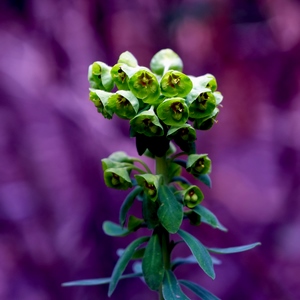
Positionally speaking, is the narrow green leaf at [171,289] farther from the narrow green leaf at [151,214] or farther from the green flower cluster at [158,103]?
the green flower cluster at [158,103]

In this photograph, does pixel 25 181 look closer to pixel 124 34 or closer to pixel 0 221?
pixel 0 221

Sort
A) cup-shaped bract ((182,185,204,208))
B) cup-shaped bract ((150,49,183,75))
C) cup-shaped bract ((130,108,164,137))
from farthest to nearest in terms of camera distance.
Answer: cup-shaped bract ((150,49,183,75)) → cup-shaped bract ((182,185,204,208)) → cup-shaped bract ((130,108,164,137))

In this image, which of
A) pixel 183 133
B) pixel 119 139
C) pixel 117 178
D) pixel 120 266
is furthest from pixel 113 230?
pixel 119 139

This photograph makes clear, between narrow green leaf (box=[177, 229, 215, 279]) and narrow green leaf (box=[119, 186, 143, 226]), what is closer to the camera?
narrow green leaf (box=[177, 229, 215, 279])

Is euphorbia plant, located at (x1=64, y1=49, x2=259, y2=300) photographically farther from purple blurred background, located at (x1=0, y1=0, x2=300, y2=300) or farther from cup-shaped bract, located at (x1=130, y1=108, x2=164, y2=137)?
purple blurred background, located at (x1=0, y1=0, x2=300, y2=300)

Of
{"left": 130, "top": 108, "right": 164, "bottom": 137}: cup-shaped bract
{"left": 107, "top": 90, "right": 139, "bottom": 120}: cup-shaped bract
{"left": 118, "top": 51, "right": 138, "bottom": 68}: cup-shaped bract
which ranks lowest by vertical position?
{"left": 130, "top": 108, "right": 164, "bottom": 137}: cup-shaped bract

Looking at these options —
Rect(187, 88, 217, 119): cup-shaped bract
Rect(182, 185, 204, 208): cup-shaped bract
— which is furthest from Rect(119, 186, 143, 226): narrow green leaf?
Rect(187, 88, 217, 119): cup-shaped bract
